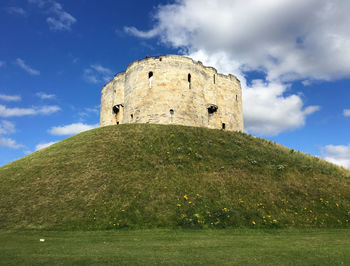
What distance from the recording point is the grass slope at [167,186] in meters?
14.1

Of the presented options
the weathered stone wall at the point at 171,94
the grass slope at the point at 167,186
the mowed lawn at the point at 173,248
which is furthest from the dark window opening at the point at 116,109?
the mowed lawn at the point at 173,248

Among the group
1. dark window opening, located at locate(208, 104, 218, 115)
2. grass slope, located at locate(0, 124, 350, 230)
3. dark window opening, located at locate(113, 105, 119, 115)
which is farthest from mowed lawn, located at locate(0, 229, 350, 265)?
dark window opening, located at locate(113, 105, 119, 115)

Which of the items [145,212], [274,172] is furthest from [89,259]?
[274,172]

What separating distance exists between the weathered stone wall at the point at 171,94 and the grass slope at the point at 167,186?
26.7ft

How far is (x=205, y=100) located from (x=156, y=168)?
66.9 ft

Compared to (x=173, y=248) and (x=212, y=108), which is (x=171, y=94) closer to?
(x=212, y=108)

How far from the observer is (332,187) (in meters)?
18.6

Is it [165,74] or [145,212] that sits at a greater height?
[165,74]

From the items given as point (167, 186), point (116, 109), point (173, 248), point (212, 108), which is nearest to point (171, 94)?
point (212, 108)

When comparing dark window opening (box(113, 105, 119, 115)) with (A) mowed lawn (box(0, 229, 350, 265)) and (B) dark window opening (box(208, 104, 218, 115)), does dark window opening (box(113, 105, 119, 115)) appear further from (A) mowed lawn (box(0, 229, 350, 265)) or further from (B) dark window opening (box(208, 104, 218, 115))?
(A) mowed lawn (box(0, 229, 350, 265))

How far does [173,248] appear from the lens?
29.3ft

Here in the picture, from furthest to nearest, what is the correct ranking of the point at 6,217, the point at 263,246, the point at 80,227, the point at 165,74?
1. the point at 165,74
2. the point at 6,217
3. the point at 80,227
4. the point at 263,246

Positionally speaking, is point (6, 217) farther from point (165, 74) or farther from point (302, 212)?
point (165, 74)

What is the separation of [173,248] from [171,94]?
1051 inches
